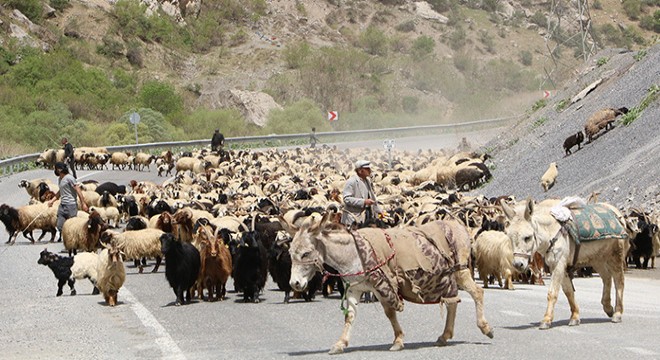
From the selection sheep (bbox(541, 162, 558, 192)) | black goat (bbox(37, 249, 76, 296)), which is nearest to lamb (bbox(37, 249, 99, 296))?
black goat (bbox(37, 249, 76, 296))

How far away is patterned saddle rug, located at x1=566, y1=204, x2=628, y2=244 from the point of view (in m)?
12.3

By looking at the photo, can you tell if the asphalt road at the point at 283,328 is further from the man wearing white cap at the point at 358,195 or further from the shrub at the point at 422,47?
the shrub at the point at 422,47

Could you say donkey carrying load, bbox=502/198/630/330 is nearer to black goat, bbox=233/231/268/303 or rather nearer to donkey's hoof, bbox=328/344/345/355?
donkey's hoof, bbox=328/344/345/355

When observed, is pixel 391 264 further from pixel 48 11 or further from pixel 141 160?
pixel 48 11

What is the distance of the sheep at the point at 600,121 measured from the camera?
36.0m

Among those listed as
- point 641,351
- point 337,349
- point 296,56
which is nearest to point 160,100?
point 296,56

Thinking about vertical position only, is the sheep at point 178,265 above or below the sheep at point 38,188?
below

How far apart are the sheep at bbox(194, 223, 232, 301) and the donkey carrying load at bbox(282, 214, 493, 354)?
18.2 ft

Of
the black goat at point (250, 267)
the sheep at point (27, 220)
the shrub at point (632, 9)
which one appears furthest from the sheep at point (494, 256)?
the shrub at point (632, 9)

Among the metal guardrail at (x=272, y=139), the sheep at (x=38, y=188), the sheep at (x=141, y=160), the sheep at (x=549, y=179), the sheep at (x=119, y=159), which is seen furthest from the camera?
the sheep at (x=119, y=159)

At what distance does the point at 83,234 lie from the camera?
2189cm

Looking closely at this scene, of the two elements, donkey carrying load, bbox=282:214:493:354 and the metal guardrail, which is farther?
the metal guardrail

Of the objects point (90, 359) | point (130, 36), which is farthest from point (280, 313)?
point (130, 36)

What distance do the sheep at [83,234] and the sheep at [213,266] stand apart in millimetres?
5430
